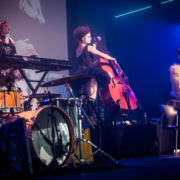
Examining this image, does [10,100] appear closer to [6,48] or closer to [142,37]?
[6,48]

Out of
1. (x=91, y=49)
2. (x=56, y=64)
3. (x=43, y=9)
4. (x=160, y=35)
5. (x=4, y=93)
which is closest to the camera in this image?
(x=4, y=93)

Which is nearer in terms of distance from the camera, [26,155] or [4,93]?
[26,155]

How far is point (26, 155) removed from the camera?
8.19 ft

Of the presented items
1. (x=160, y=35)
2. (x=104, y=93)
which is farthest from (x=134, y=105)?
(x=160, y=35)

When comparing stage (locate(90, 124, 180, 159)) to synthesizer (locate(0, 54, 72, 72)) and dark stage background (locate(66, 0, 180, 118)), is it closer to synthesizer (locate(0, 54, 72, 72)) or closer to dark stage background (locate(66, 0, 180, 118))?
synthesizer (locate(0, 54, 72, 72))

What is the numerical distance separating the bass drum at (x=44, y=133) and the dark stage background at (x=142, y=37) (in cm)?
313

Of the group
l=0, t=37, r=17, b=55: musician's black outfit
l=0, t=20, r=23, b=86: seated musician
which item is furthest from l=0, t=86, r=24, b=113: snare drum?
l=0, t=37, r=17, b=55: musician's black outfit

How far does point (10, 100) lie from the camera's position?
2.98 meters

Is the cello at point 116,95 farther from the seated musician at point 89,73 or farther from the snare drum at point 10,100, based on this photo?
the snare drum at point 10,100

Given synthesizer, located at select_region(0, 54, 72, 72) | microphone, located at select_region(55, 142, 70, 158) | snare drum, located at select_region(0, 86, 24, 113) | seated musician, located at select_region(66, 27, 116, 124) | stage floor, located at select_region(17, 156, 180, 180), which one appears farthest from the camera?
seated musician, located at select_region(66, 27, 116, 124)

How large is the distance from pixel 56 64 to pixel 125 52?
2940 mm

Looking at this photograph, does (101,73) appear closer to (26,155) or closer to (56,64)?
(56,64)

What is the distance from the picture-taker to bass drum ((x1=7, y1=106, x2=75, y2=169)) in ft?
9.75

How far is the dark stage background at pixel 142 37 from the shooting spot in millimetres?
6352
